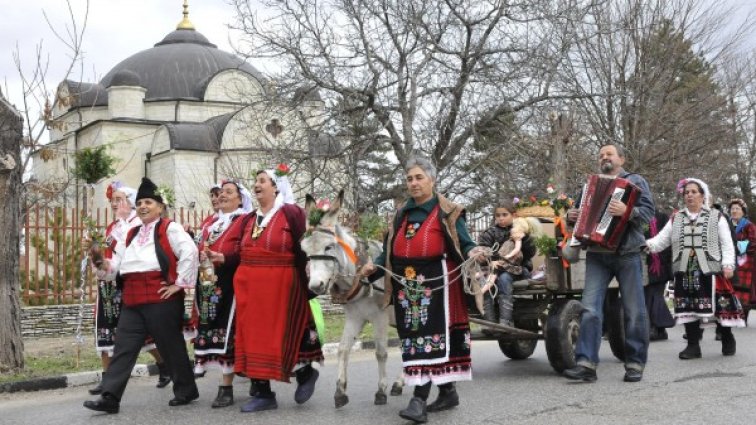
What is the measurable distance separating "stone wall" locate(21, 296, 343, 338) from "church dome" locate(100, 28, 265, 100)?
32.5 m

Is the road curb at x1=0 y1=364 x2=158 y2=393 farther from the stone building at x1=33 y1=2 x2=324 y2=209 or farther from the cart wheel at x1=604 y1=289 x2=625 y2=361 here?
the stone building at x1=33 y1=2 x2=324 y2=209

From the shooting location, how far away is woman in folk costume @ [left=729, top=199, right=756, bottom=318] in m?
13.5

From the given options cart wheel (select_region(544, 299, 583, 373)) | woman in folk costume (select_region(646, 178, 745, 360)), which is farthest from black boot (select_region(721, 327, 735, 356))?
cart wheel (select_region(544, 299, 583, 373))

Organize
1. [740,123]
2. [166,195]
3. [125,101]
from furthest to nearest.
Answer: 1. [125,101]
2. [740,123]
3. [166,195]

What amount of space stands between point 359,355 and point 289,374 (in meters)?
4.65

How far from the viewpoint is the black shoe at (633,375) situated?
27.2 ft

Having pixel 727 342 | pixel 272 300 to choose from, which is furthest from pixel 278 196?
pixel 727 342

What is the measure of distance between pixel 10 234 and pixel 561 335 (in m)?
6.32

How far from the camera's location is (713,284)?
10008 millimetres

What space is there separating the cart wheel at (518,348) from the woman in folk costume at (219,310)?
3.65 metres

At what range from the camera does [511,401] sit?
24.3ft

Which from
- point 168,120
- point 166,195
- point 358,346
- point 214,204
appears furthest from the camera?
point 168,120

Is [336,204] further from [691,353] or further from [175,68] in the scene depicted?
[175,68]

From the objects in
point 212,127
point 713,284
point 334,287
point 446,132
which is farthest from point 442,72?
point 212,127
